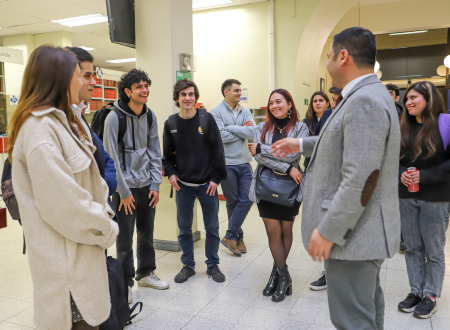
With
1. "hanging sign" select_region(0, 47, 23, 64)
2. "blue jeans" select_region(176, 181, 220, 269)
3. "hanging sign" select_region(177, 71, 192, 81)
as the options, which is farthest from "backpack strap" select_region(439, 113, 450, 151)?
"hanging sign" select_region(0, 47, 23, 64)

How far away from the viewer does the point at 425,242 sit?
8.02 ft

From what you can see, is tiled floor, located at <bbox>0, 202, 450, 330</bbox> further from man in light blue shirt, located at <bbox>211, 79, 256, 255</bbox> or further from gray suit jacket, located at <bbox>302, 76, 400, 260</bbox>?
gray suit jacket, located at <bbox>302, 76, 400, 260</bbox>

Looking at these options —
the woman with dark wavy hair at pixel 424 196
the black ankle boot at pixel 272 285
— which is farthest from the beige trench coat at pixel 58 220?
the woman with dark wavy hair at pixel 424 196

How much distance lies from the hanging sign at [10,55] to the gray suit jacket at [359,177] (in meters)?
7.43

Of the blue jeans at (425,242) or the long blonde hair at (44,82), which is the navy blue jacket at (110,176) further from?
the blue jeans at (425,242)

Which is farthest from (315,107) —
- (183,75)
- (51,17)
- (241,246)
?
(51,17)

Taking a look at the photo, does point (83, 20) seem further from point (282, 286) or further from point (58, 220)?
point (58, 220)

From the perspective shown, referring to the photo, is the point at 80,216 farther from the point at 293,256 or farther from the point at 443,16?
the point at 443,16

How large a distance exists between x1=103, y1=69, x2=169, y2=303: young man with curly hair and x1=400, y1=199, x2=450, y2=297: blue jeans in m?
1.79

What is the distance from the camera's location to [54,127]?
47.9 inches

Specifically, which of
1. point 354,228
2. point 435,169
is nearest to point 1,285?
point 354,228

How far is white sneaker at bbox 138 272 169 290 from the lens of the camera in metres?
2.92

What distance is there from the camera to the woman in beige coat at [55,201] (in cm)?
118

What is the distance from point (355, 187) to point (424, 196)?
53.8 inches
